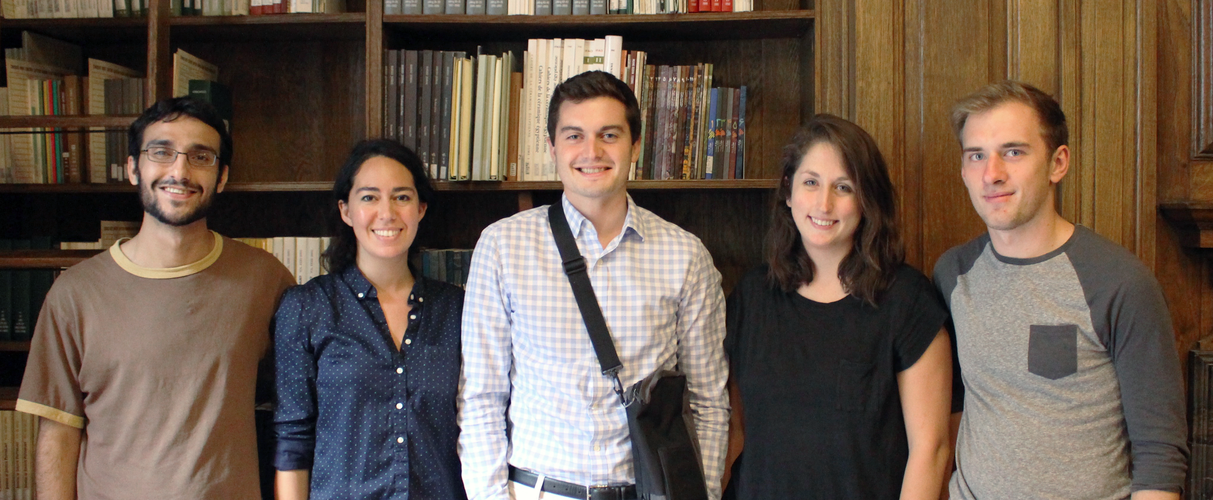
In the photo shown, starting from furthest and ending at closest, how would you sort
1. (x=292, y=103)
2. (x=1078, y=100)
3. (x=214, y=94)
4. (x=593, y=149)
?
1. (x=292, y=103)
2. (x=214, y=94)
3. (x=1078, y=100)
4. (x=593, y=149)

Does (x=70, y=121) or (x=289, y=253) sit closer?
(x=70, y=121)

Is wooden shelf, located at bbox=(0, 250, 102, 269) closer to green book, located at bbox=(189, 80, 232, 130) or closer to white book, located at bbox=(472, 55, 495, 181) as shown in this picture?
green book, located at bbox=(189, 80, 232, 130)

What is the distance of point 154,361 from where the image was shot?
5.16ft

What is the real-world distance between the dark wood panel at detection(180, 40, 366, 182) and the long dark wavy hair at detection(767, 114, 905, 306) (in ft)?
4.86

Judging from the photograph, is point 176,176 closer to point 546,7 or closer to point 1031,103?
point 546,7

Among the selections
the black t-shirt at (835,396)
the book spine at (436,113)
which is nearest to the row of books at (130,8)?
the book spine at (436,113)

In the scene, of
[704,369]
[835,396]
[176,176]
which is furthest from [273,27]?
[835,396]

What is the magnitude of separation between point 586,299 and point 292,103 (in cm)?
145

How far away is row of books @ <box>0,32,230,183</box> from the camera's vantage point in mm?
2113

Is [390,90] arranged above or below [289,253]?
above

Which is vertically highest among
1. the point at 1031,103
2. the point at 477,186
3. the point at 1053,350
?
the point at 1031,103

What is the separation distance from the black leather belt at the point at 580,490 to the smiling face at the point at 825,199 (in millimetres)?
646

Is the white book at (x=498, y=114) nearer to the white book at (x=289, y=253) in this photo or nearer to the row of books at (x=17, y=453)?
the white book at (x=289, y=253)

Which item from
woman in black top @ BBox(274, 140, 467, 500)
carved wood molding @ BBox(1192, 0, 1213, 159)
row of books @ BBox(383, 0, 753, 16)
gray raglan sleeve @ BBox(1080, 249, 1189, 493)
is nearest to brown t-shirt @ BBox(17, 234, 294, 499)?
woman in black top @ BBox(274, 140, 467, 500)
